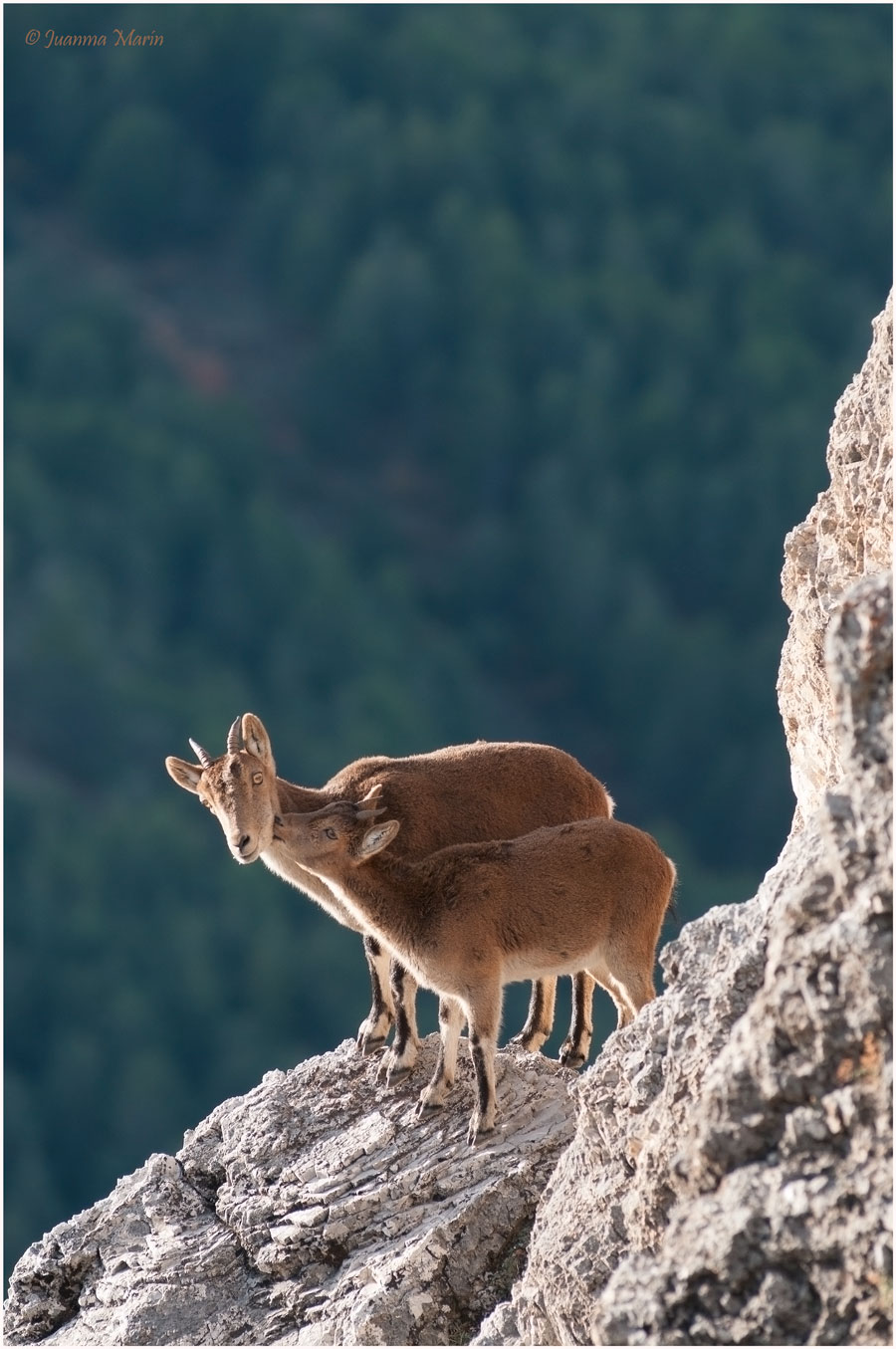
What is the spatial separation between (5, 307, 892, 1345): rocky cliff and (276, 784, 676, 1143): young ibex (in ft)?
1.69

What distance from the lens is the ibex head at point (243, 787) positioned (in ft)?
36.2

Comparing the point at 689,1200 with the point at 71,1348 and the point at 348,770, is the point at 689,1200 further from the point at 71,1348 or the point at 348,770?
the point at 348,770

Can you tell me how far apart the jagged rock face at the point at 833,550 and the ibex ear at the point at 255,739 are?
9.61 feet

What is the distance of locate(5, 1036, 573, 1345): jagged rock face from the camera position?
30.3ft

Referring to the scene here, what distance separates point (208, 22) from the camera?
60.2m

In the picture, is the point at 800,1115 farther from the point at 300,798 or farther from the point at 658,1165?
the point at 300,798

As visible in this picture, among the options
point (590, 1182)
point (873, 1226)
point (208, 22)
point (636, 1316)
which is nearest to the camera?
point (873, 1226)

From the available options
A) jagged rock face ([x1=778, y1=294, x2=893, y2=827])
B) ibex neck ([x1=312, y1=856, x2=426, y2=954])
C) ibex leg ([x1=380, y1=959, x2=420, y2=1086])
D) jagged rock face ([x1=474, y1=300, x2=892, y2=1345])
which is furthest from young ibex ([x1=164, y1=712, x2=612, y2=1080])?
jagged rock face ([x1=474, y1=300, x2=892, y2=1345])

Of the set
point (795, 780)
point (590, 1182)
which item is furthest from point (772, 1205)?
point (795, 780)

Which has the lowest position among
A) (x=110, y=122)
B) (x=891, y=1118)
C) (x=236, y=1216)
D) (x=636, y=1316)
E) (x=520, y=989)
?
(x=636, y=1316)

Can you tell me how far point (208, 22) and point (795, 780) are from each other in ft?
179

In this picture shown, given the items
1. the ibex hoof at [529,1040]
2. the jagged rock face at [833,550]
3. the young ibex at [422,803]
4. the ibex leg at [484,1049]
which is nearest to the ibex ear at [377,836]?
the young ibex at [422,803]

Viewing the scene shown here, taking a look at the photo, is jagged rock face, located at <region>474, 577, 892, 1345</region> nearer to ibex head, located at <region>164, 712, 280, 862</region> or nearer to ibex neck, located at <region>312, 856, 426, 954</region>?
ibex neck, located at <region>312, 856, 426, 954</region>

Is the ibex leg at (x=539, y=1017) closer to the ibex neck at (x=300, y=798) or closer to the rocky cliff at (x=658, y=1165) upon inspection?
the rocky cliff at (x=658, y=1165)
